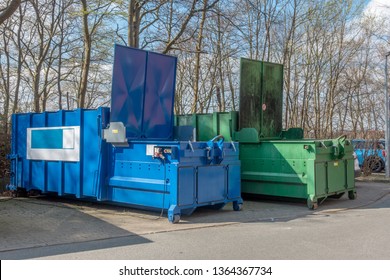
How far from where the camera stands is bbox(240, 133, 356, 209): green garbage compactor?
11.1 metres

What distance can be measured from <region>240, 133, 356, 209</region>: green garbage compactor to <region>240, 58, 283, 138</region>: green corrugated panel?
49.9 inches

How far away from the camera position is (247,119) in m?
13.3

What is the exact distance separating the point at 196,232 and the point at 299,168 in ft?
13.9

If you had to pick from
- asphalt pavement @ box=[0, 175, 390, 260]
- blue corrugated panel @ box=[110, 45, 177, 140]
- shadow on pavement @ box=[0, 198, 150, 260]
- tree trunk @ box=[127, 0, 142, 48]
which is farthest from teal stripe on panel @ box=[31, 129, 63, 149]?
tree trunk @ box=[127, 0, 142, 48]

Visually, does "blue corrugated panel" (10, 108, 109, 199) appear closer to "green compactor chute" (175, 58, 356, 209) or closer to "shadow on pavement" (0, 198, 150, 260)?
"shadow on pavement" (0, 198, 150, 260)

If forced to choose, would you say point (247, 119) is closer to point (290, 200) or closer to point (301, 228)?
point (290, 200)

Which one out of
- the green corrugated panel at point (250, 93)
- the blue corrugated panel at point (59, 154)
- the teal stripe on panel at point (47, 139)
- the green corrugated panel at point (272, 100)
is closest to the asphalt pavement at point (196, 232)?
the blue corrugated panel at point (59, 154)

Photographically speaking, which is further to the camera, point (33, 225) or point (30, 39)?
point (30, 39)

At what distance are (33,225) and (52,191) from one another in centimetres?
306

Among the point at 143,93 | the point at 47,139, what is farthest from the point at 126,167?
the point at 47,139

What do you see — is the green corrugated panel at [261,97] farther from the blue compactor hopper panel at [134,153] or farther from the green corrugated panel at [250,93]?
the blue compactor hopper panel at [134,153]

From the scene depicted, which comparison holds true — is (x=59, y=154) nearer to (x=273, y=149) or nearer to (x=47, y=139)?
(x=47, y=139)

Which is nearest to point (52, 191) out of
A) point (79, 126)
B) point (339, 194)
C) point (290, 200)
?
point (79, 126)

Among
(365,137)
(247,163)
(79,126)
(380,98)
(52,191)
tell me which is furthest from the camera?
(380,98)
